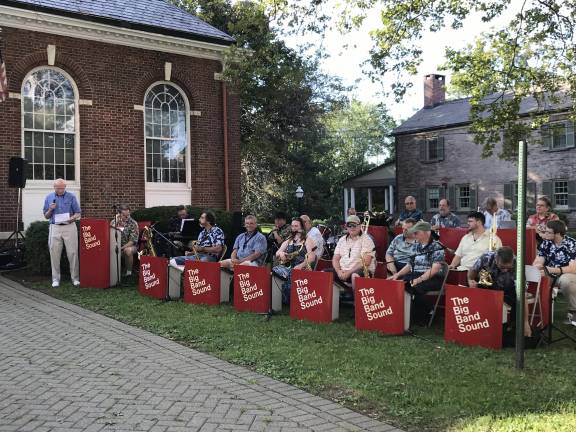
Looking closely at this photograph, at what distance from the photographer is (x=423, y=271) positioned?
25.2 feet

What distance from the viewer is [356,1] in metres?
14.2

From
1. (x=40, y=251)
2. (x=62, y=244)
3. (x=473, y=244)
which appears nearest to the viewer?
(x=473, y=244)

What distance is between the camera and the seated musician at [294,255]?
341 inches

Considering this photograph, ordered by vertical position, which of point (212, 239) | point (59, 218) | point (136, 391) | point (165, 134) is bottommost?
point (136, 391)

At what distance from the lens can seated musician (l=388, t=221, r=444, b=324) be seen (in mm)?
7414

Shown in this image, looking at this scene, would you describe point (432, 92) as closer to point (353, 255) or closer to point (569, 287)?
point (353, 255)

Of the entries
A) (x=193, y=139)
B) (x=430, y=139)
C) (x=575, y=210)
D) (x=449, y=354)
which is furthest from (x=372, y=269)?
(x=430, y=139)

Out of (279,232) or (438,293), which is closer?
(438,293)

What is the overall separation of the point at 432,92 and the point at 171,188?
Result: 25.6m

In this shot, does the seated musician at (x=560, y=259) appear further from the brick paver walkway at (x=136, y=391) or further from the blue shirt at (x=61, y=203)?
the blue shirt at (x=61, y=203)

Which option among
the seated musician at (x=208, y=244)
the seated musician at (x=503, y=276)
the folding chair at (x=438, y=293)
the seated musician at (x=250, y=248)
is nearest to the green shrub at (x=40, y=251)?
the seated musician at (x=208, y=244)

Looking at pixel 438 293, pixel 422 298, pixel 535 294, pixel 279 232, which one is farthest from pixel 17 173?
pixel 535 294

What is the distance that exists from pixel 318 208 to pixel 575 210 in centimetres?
1834

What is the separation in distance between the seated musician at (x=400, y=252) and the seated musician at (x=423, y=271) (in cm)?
12
